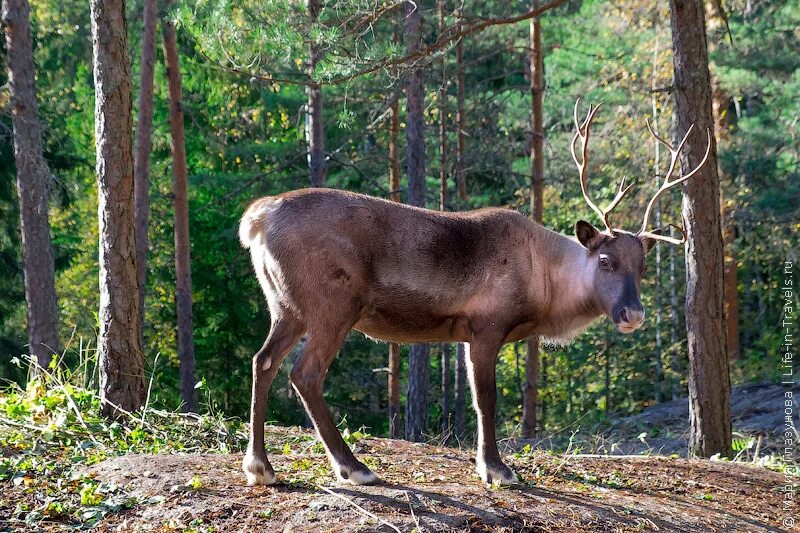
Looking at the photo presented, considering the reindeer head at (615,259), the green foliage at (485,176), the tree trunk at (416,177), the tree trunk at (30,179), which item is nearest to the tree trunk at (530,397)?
the green foliage at (485,176)

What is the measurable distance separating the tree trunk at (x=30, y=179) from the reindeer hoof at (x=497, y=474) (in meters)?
9.88

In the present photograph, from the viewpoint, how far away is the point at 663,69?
25172 millimetres

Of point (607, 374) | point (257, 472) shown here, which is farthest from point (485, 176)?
point (257, 472)

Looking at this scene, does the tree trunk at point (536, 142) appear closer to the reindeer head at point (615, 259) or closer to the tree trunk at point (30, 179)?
the tree trunk at point (30, 179)

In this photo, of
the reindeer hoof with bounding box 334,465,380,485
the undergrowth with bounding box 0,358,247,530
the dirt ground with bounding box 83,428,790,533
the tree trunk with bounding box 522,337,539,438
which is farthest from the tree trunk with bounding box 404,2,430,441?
the reindeer hoof with bounding box 334,465,380,485

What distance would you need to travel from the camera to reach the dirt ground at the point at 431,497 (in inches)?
215

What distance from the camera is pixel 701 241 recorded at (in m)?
8.83

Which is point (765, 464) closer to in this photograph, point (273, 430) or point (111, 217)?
point (273, 430)

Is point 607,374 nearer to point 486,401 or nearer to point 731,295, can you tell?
point 731,295

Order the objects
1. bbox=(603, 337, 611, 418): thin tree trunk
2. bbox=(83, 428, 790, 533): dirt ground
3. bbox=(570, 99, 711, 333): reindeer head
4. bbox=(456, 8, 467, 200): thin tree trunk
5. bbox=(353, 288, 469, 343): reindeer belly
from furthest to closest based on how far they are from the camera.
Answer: bbox=(603, 337, 611, 418): thin tree trunk → bbox=(456, 8, 467, 200): thin tree trunk → bbox=(570, 99, 711, 333): reindeer head → bbox=(353, 288, 469, 343): reindeer belly → bbox=(83, 428, 790, 533): dirt ground

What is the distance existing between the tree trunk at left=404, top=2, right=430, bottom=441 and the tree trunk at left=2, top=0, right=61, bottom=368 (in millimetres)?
5648

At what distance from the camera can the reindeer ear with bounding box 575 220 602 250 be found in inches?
267

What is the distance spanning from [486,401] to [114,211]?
3393 millimetres

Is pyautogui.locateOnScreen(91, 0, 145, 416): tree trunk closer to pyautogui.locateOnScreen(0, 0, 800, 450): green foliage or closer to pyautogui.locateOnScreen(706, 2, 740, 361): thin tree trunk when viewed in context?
pyautogui.locateOnScreen(0, 0, 800, 450): green foliage
